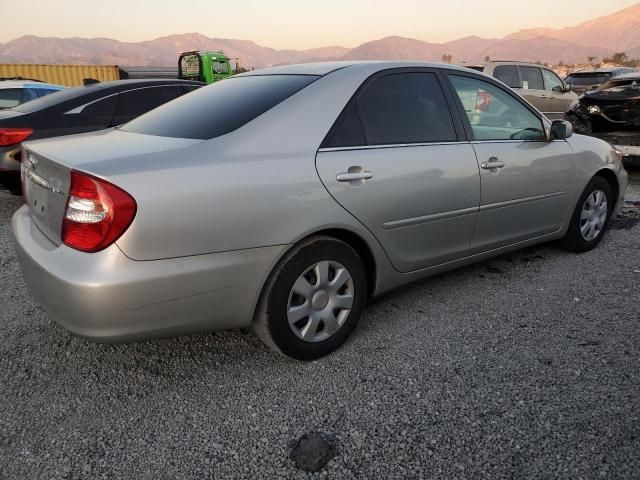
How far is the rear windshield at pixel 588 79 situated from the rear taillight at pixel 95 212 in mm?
17590

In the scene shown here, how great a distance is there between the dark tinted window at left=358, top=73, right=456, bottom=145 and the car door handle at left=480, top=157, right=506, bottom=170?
283 mm

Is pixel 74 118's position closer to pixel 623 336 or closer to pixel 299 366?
pixel 299 366

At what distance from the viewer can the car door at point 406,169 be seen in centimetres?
266

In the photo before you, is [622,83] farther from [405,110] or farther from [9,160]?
[9,160]

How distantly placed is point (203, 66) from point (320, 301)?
17.9 meters

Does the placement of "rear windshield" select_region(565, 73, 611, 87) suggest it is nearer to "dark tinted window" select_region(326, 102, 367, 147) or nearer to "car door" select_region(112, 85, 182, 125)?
"car door" select_region(112, 85, 182, 125)

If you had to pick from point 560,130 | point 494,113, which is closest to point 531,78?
point 560,130

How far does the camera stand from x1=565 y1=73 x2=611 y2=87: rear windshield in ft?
53.0

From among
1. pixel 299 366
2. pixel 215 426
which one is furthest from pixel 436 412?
pixel 215 426

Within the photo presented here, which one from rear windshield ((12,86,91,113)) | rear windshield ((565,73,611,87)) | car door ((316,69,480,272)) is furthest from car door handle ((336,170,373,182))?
rear windshield ((565,73,611,87))

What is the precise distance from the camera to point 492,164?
334 cm

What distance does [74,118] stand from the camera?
5410 mm

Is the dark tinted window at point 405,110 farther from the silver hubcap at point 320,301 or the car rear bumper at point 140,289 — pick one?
the car rear bumper at point 140,289

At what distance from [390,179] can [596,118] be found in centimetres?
699
